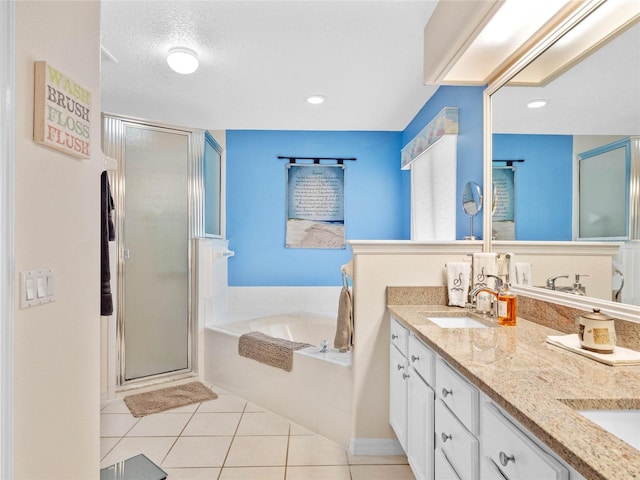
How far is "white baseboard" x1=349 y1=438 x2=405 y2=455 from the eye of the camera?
2.08 metres

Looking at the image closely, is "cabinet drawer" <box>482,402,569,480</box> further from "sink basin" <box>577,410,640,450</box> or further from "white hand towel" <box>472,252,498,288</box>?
"white hand towel" <box>472,252,498,288</box>

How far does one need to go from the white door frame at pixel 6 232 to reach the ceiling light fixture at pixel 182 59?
1345mm

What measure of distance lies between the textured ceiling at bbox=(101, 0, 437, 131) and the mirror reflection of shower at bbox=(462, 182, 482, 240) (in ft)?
2.96

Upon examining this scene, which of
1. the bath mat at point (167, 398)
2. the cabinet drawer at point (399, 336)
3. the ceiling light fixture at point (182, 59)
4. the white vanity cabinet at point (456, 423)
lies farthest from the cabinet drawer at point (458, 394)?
the ceiling light fixture at point (182, 59)

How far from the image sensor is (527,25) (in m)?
1.58

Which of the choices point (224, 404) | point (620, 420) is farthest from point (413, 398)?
point (224, 404)

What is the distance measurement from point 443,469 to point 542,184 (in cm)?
123

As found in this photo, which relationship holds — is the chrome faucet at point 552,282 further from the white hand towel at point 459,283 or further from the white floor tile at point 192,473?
the white floor tile at point 192,473

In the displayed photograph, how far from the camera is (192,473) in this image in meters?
1.92

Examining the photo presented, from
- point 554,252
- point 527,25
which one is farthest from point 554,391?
point 527,25

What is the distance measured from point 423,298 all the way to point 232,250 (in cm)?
235

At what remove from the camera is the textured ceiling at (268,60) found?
1.89m

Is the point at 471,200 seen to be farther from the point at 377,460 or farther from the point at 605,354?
the point at 377,460

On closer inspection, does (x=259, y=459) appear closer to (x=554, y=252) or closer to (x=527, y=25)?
(x=554, y=252)
